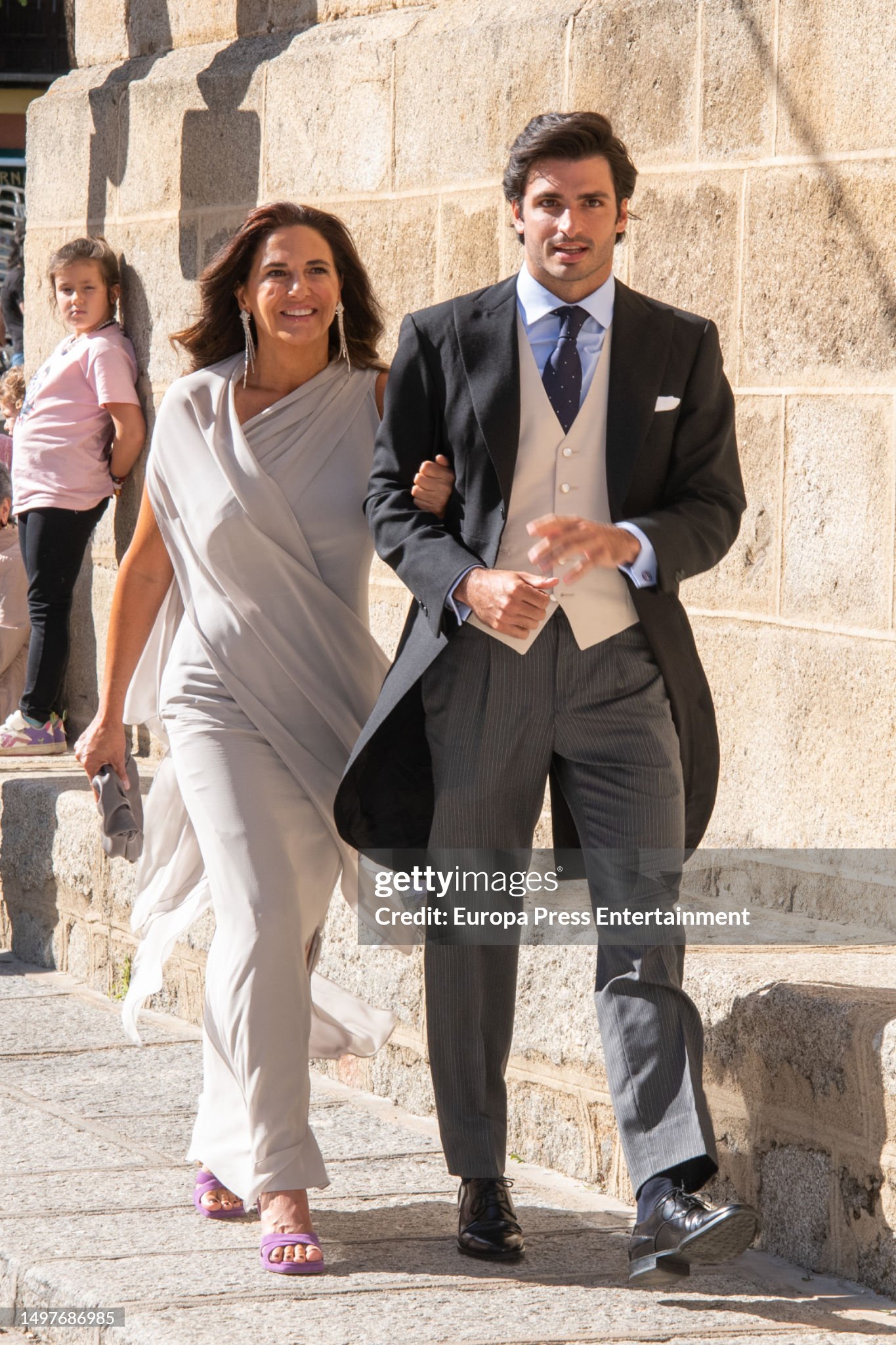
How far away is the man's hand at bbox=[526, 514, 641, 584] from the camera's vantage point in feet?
10.8

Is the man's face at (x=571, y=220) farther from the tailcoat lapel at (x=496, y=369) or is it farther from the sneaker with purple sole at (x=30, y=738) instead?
the sneaker with purple sole at (x=30, y=738)

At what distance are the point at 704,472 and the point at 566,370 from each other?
31 cm

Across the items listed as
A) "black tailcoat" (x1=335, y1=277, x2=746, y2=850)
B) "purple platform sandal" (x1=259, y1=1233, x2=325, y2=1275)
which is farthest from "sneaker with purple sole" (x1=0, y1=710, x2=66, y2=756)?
"purple platform sandal" (x1=259, y1=1233, x2=325, y2=1275)

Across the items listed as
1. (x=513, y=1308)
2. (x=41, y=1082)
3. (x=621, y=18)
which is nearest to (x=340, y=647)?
(x=513, y=1308)

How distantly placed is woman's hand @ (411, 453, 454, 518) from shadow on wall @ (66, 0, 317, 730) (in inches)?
131

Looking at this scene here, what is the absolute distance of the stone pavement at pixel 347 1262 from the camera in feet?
11.0

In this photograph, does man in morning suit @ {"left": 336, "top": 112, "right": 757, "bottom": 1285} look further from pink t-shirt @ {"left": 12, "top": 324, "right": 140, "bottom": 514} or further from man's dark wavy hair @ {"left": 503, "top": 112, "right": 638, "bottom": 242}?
pink t-shirt @ {"left": 12, "top": 324, "right": 140, "bottom": 514}

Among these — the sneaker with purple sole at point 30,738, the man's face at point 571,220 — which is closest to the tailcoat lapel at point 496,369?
the man's face at point 571,220

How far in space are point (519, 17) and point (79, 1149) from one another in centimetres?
325

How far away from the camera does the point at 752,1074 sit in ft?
12.5

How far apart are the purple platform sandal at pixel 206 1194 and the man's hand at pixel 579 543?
4.94 ft

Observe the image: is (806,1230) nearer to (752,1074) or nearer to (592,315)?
(752,1074)

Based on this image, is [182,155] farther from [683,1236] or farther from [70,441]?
[683,1236]

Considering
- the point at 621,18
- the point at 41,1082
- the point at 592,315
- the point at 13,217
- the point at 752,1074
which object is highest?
the point at 13,217
